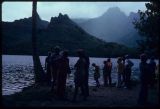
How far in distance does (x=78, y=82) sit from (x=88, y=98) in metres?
1.64

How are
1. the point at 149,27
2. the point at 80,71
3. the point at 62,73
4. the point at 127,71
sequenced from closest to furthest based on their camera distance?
1. the point at 80,71
2. the point at 62,73
3. the point at 127,71
4. the point at 149,27

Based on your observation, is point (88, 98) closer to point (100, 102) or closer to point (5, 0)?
point (100, 102)

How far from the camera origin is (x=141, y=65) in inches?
638

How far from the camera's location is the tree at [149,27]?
27.2m

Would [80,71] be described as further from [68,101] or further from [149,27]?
[149,27]

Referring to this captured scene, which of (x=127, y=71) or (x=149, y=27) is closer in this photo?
(x=127, y=71)

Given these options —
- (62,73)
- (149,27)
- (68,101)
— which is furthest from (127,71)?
(68,101)

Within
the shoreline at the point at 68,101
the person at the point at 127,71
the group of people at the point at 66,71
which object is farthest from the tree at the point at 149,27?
the group of people at the point at 66,71

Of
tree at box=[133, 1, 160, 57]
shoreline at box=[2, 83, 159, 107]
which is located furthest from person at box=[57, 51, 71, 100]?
tree at box=[133, 1, 160, 57]

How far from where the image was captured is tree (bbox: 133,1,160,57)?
27.2 m

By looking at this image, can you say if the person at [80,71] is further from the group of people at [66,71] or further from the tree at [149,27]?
the tree at [149,27]

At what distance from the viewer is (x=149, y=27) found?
27.8 metres

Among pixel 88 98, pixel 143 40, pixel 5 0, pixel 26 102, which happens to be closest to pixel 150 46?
pixel 143 40

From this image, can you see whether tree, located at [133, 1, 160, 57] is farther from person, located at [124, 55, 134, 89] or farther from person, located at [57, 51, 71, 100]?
person, located at [57, 51, 71, 100]
